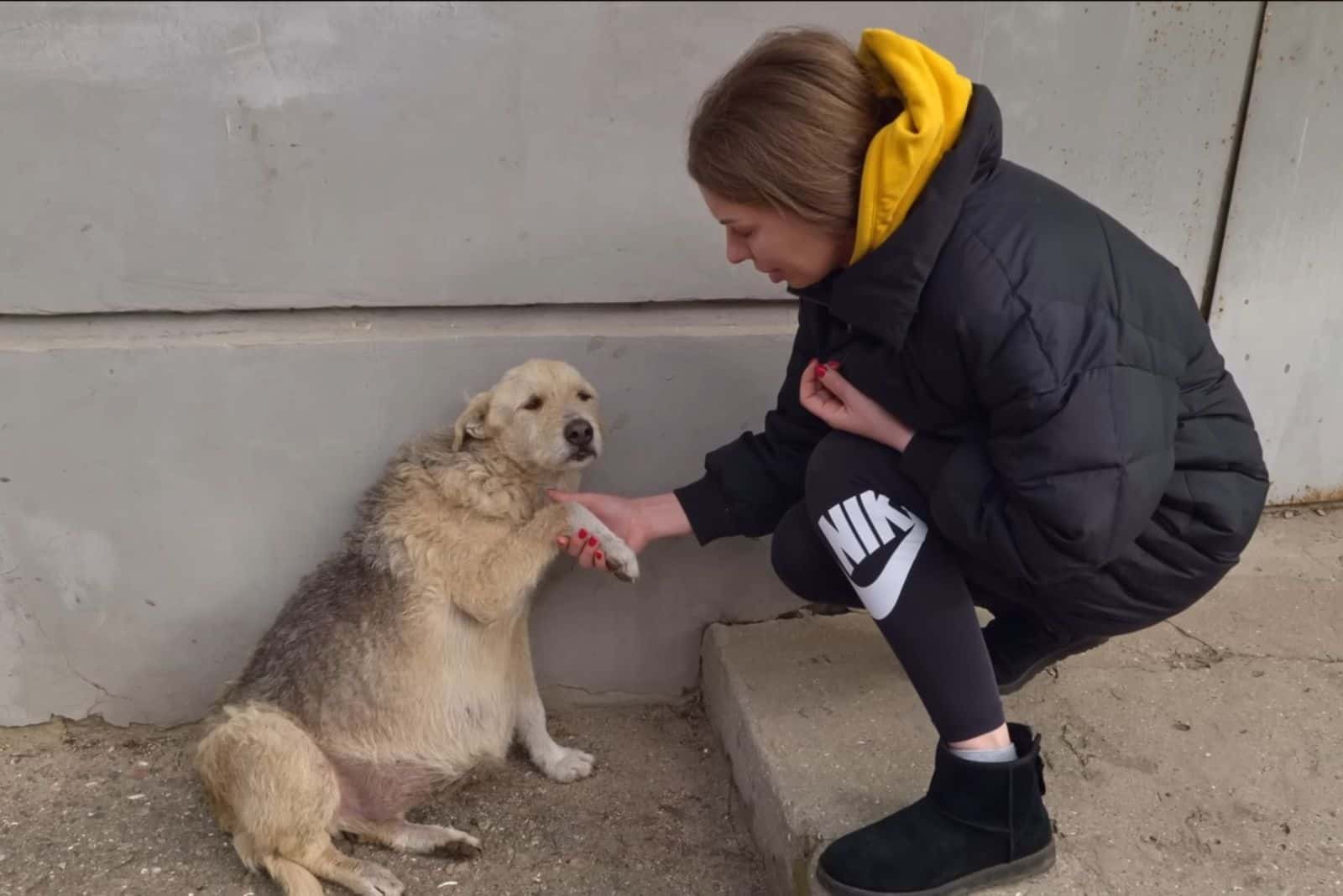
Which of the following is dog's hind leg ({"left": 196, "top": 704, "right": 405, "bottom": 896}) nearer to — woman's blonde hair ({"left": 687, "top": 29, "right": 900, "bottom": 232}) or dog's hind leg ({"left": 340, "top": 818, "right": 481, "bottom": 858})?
dog's hind leg ({"left": 340, "top": 818, "right": 481, "bottom": 858})

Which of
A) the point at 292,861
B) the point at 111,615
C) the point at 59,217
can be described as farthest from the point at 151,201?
the point at 292,861

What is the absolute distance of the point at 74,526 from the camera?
9.79ft

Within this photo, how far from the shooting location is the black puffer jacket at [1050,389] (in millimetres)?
1869

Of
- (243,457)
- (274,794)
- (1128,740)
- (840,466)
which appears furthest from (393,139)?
(1128,740)

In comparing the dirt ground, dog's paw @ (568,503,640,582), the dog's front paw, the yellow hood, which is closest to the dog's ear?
dog's paw @ (568,503,640,582)

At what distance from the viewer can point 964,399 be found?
81.4 inches

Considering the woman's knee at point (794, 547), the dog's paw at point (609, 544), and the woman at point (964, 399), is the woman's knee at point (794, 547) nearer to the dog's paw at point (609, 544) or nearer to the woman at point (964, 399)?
the woman at point (964, 399)

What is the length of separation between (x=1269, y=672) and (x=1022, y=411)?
1689mm

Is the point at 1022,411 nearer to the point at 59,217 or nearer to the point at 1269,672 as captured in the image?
the point at 1269,672

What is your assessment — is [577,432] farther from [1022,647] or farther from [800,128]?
[1022,647]

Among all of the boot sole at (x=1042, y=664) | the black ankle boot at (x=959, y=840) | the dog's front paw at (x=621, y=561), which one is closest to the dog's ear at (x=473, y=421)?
the dog's front paw at (x=621, y=561)

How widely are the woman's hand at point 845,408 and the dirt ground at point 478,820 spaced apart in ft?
4.17

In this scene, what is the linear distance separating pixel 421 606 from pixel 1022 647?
161 cm

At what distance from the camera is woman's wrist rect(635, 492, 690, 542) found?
9.39ft
